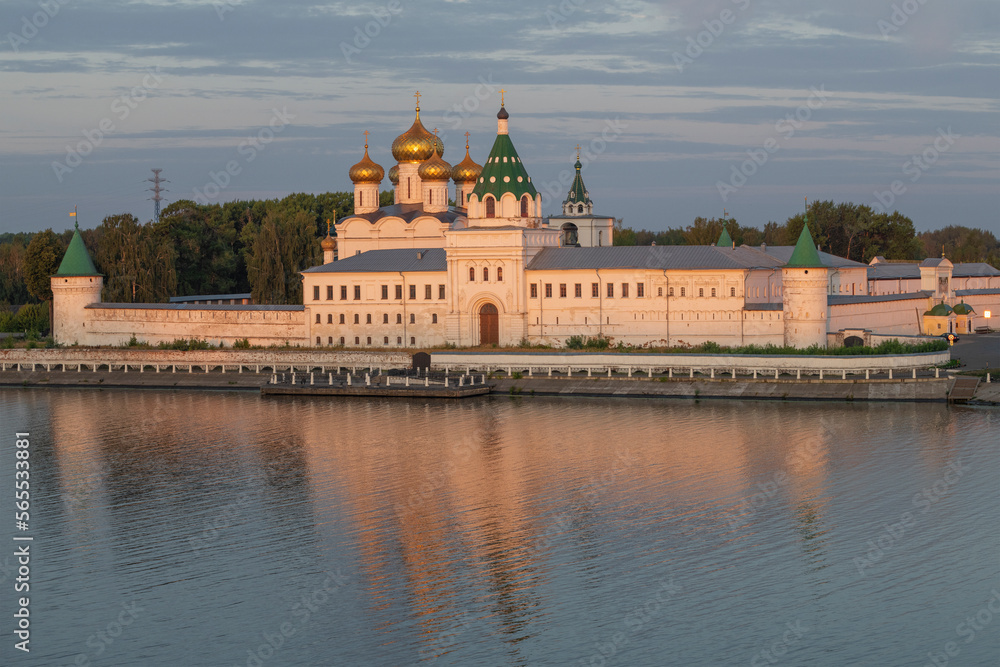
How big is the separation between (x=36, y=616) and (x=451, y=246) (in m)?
27.9

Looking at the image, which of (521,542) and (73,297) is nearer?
(521,542)

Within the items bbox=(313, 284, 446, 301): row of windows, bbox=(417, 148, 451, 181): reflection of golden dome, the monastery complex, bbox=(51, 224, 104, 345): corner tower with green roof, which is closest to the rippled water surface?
the monastery complex

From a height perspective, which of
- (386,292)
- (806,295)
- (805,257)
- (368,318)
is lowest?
(368,318)

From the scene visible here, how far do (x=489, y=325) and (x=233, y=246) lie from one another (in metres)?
28.9

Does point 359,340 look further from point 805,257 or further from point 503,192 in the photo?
point 805,257

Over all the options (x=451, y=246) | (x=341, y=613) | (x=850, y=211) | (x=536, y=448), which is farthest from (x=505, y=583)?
(x=850, y=211)

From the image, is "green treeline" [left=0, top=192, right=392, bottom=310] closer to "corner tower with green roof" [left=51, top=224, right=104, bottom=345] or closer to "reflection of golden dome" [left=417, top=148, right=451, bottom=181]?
"corner tower with green roof" [left=51, top=224, right=104, bottom=345]

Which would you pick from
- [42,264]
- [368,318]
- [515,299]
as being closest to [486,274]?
[515,299]

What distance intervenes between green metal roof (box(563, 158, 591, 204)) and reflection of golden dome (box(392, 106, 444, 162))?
48.2 feet

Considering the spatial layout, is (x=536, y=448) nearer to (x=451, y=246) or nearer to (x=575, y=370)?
(x=575, y=370)

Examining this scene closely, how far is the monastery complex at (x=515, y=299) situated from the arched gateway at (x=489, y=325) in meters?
0.07

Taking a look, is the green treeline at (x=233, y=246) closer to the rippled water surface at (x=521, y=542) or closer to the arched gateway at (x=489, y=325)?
the arched gateway at (x=489, y=325)

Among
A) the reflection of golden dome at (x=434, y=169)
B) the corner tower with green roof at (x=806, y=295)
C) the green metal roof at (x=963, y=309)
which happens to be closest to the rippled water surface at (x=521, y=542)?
the corner tower with green roof at (x=806, y=295)

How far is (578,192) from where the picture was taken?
217ft
